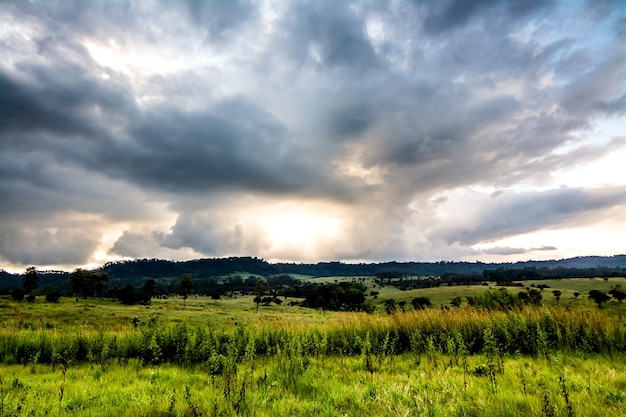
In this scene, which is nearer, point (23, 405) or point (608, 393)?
point (608, 393)

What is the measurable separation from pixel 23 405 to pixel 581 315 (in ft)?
52.9

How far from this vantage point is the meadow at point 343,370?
19.7 ft

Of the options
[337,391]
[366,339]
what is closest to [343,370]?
[366,339]

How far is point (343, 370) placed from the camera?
959 centimetres

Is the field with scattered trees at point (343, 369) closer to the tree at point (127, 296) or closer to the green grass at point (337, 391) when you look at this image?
the green grass at point (337, 391)

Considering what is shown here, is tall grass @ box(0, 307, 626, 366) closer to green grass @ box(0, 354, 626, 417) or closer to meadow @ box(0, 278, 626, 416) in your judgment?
meadow @ box(0, 278, 626, 416)

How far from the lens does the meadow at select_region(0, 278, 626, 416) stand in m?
6.00

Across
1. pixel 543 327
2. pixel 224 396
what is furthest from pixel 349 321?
pixel 224 396

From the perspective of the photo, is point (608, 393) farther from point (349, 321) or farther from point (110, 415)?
point (349, 321)

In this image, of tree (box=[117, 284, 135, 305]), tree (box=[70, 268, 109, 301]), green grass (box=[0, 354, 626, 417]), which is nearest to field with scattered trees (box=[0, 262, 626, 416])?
green grass (box=[0, 354, 626, 417])

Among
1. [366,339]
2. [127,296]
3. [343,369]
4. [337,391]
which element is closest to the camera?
[337,391]

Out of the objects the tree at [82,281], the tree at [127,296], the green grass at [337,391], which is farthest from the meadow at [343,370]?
the tree at [82,281]

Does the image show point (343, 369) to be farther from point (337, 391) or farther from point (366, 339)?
point (337, 391)

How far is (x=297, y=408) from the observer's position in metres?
6.16
